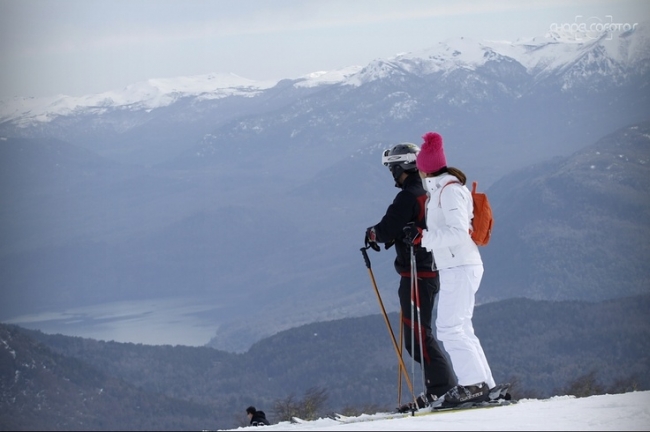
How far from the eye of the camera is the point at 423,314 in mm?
8258

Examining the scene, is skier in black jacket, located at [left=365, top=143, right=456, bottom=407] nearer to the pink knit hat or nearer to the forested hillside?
the pink knit hat

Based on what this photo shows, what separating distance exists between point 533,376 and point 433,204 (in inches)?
4484

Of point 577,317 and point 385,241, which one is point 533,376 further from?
point 385,241

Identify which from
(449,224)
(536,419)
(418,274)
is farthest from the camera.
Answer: (418,274)

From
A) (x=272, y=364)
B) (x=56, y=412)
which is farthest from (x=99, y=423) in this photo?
(x=272, y=364)

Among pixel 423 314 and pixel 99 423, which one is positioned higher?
pixel 423 314

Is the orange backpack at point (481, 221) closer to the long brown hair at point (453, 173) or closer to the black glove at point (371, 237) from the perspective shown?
the long brown hair at point (453, 173)

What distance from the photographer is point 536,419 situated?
20.5ft

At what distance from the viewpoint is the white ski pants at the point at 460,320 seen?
7.65 m

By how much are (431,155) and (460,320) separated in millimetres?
1334

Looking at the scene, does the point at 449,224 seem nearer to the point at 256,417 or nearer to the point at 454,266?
the point at 454,266

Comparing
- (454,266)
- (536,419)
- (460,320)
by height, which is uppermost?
(454,266)

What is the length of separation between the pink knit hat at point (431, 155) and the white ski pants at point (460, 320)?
0.83m

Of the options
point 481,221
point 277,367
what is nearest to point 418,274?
point 481,221
